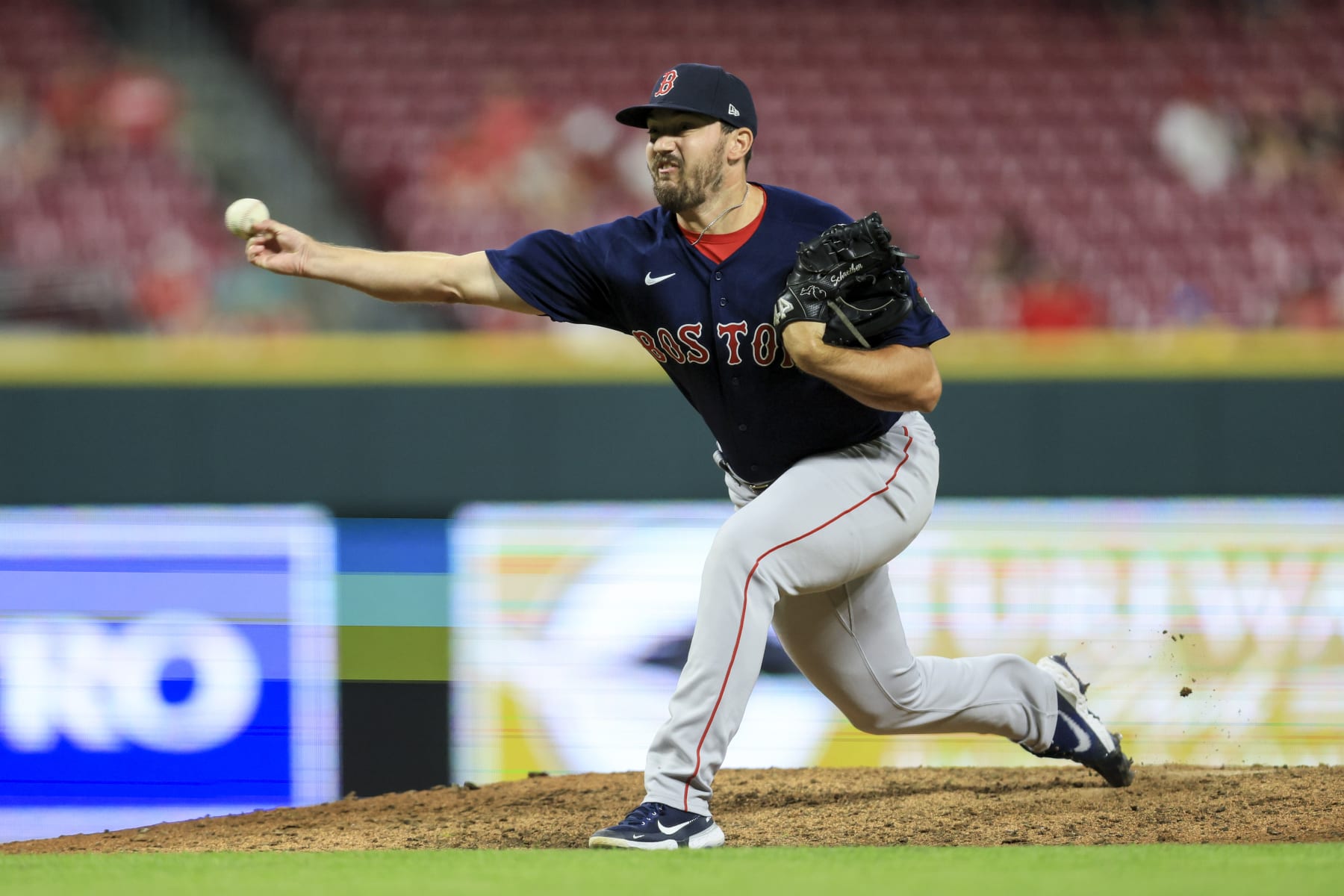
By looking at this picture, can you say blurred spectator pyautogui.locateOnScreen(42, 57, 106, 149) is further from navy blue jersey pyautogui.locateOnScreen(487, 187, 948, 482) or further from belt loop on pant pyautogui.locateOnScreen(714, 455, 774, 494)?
belt loop on pant pyautogui.locateOnScreen(714, 455, 774, 494)

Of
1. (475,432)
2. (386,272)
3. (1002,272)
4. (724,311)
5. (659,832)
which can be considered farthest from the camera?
(1002,272)

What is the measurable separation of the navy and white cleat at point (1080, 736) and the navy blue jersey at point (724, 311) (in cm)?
94

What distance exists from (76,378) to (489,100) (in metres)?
4.26

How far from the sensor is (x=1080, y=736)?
12.3 feet

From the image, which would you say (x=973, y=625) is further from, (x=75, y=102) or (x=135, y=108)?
(x=75, y=102)

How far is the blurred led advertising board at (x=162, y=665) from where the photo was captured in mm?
4699

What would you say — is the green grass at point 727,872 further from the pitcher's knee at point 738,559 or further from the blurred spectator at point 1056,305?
the blurred spectator at point 1056,305

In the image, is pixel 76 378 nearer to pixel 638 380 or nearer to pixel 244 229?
pixel 638 380

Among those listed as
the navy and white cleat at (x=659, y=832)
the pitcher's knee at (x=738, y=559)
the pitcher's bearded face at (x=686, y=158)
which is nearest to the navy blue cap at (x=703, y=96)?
the pitcher's bearded face at (x=686, y=158)

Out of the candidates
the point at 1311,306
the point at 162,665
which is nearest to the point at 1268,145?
the point at 1311,306

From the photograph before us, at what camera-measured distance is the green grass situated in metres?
2.46

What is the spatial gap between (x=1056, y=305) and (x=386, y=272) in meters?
5.55

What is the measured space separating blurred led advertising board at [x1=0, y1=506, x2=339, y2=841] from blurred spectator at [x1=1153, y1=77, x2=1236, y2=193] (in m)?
6.64

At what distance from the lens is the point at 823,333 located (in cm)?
297
